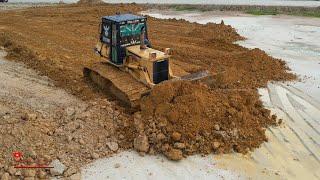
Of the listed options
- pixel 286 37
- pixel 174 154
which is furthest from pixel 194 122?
pixel 286 37

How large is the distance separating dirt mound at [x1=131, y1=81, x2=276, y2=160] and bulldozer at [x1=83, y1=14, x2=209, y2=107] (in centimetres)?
80

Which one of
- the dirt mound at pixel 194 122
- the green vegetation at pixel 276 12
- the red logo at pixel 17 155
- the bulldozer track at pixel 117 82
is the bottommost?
the red logo at pixel 17 155

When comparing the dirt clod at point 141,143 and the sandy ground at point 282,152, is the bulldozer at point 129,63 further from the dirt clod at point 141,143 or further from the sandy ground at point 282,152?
the sandy ground at point 282,152

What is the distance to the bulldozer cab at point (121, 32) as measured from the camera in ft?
42.6

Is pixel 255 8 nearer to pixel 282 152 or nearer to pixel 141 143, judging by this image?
pixel 282 152

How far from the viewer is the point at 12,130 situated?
10711 mm

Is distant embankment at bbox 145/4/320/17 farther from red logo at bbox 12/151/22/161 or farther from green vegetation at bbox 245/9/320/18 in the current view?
red logo at bbox 12/151/22/161

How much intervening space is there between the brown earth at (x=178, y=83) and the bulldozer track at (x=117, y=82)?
0.31 meters

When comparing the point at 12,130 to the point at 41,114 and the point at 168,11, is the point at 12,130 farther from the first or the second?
the point at 168,11

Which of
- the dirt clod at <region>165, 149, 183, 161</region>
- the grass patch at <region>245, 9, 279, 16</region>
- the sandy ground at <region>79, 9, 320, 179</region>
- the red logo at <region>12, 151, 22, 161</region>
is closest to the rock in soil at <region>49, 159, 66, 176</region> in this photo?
the sandy ground at <region>79, 9, 320, 179</region>

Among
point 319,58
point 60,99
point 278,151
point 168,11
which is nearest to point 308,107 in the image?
point 278,151

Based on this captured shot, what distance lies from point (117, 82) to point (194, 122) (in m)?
2.91

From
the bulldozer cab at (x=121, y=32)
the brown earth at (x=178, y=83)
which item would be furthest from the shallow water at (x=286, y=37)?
the bulldozer cab at (x=121, y=32)

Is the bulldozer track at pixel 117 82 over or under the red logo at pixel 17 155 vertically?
over
